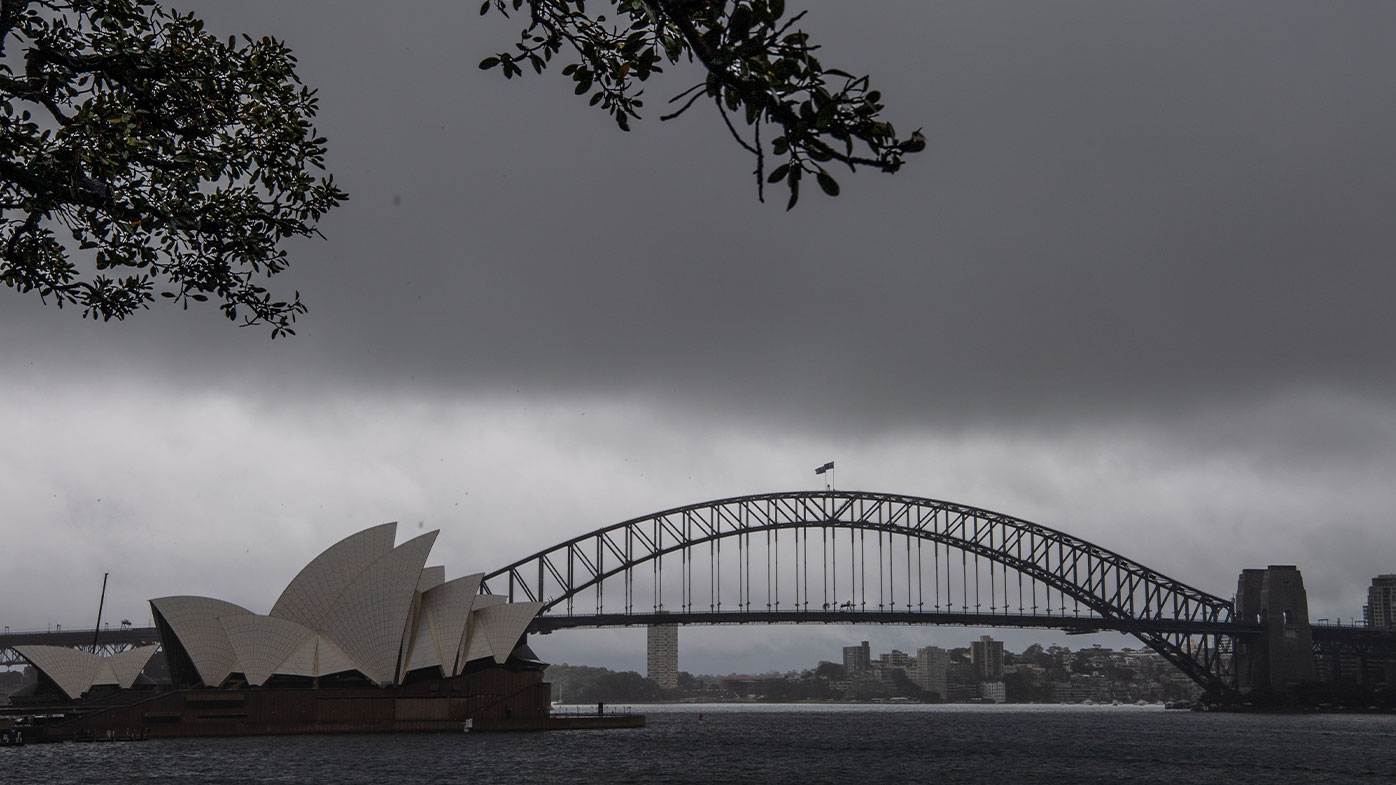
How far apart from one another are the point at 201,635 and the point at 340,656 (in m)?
10.9

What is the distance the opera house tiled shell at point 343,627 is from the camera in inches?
3627

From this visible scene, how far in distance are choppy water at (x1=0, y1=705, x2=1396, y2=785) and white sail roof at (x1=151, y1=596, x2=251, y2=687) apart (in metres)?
7.24

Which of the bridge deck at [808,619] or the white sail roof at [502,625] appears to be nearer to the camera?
the white sail roof at [502,625]

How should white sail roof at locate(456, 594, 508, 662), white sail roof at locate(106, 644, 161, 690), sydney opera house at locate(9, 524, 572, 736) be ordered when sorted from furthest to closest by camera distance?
white sail roof at locate(106, 644, 161, 690) < white sail roof at locate(456, 594, 508, 662) < sydney opera house at locate(9, 524, 572, 736)

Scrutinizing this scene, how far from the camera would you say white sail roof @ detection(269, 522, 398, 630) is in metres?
Answer: 92.7

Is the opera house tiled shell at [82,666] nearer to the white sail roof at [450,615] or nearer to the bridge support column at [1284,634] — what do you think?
the white sail roof at [450,615]

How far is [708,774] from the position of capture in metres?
61.2

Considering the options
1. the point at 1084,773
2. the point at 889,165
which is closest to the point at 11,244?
the point at 889,165

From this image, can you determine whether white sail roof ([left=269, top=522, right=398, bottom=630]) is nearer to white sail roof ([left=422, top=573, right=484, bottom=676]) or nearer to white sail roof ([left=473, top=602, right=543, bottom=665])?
white sail roof ([left=422, top=573, right=484, bottom=676])

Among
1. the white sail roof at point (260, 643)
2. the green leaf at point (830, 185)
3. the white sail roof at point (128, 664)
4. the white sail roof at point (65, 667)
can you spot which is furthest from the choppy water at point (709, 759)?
the green leaf at point (830, 185)

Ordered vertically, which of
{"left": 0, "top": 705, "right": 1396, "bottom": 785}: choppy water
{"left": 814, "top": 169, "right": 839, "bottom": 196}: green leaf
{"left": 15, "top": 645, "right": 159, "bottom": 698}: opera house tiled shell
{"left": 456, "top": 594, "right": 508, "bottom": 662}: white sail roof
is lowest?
{"left": 0, "top": 705, "right": 1396, "bottom": 785}: choppy water

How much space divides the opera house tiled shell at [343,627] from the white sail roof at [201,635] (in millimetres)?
76

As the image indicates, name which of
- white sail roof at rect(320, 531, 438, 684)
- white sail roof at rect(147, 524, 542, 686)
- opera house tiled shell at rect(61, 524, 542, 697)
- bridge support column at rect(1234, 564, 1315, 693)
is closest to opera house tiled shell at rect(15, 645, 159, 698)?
opera house tiled shell at rect(61, 524, 542, 697)

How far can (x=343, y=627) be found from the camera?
93.1m
